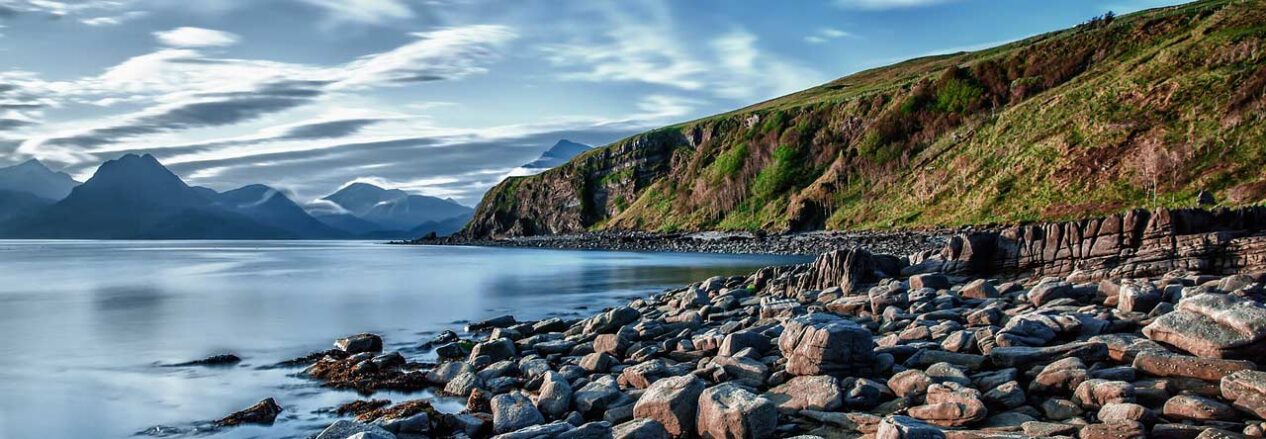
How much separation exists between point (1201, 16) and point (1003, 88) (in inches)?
919

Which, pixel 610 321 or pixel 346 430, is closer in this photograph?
pixel 346 430

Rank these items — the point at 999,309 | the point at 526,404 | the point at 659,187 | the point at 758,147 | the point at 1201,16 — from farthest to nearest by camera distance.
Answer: the point at 659,187 → the point at 758,147 → the point at 1201,16 → the point at 999,309 → the point at 526,404

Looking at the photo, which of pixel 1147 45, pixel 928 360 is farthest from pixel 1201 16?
pixel 928 360

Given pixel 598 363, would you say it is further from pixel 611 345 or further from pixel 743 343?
pixel 743 343

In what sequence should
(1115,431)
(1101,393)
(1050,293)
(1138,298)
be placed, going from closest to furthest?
(1115,431) < (1101,393) < (1138,298) < (1050,293)

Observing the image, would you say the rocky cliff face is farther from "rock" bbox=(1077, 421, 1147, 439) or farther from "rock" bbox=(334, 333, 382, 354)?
"rock" bbox=(334, 333, 382, 354)

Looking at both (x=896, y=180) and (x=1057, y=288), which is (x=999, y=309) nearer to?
(x=1057, y=288)

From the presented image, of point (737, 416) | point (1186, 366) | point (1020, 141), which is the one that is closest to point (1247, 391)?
point (1186, 366)

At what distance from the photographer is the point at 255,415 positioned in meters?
13.9

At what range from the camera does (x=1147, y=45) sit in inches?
3602

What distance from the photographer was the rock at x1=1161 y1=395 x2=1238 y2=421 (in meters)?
9.02

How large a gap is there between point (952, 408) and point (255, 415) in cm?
1231

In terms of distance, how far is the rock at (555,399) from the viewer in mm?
12227

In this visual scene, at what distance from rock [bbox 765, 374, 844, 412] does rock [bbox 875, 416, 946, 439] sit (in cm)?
226
